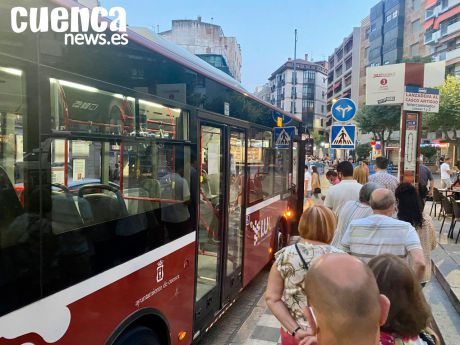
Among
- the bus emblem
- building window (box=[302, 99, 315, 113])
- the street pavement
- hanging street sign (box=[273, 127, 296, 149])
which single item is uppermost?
building window (box=[302, 99, 315, 113])

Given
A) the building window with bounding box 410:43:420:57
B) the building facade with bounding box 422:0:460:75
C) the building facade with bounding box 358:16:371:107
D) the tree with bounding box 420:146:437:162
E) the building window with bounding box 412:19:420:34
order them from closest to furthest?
1. the tree with bounding box 420:146:437:162
2. the building facade with bounding box 422:0:460:75
3. the building window with bounding box 412:19:420:34
4. the building window with bounding box 410:43:420:57
5. the building facade with bounding box 358:16:371:107

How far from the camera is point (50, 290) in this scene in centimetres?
206

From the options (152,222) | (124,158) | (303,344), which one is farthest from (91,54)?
(303,344)

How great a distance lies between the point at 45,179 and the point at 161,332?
176 cm

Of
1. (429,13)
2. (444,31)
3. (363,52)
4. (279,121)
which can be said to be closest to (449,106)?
(444,31)

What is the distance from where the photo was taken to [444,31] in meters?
46.6

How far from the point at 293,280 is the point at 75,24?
6.50 ft

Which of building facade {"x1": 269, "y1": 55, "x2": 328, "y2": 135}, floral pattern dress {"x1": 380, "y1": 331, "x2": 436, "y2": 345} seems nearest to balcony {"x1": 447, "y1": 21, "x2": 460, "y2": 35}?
floral pattern dress {"x1": 380, "y1": 331, "x2": 436, "y2": 345}

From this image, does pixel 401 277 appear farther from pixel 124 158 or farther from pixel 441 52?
pixel 441 52

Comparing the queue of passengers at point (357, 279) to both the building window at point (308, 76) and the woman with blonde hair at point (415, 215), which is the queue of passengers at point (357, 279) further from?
the building window at point (308, 76)

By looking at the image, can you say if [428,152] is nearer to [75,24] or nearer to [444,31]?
[444,31]

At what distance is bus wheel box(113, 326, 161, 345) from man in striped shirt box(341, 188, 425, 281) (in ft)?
5.66

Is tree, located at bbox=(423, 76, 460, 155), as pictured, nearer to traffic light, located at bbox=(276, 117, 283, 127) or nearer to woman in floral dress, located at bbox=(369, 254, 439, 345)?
traffic light, located at bbox=(276, 117, 283, 127)

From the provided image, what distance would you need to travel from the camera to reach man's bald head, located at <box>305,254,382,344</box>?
131 centimetres
